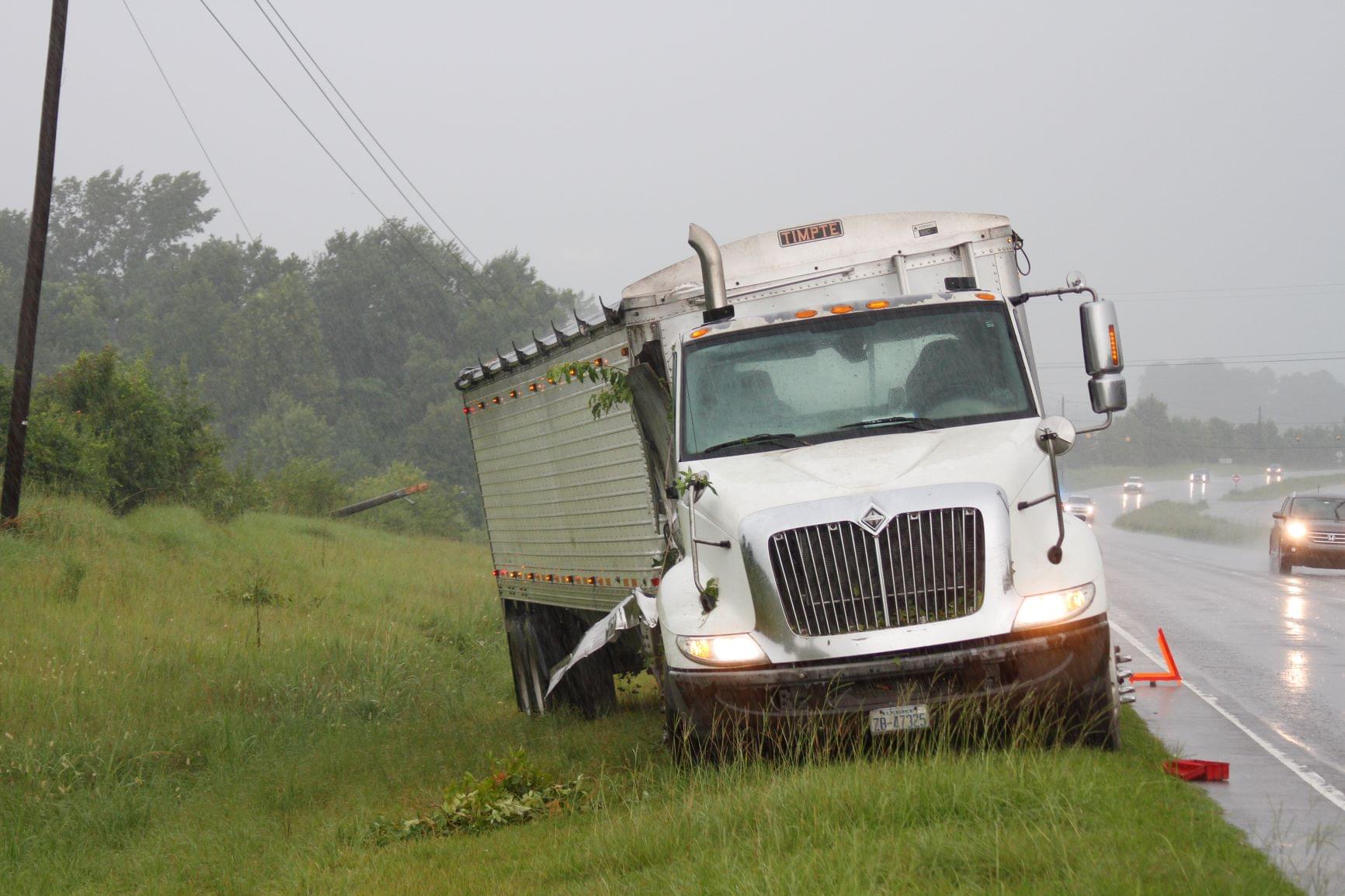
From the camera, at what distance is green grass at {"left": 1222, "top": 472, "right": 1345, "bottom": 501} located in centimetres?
9562

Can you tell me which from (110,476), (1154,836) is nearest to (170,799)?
(1154,836)

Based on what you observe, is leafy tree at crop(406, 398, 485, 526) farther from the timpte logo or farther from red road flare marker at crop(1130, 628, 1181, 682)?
the timpte logo

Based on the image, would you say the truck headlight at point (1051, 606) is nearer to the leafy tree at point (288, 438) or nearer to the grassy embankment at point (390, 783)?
the grassy embankment at point (390, 783)

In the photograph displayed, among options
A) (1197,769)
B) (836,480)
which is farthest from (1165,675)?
(836,480)

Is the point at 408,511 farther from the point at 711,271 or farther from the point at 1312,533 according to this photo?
the point at 711,271

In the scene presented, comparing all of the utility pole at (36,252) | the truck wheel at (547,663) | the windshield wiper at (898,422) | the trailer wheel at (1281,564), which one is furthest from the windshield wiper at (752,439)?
the trailer wheel at (1281,564)

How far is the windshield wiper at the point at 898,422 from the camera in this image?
801 cm

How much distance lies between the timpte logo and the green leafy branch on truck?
1.38 m

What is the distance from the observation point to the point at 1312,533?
28.0m

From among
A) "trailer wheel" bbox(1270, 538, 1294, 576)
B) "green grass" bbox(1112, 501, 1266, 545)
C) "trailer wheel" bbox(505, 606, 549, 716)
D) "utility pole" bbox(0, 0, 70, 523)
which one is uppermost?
"utility pole" bbox(0, 0, 70, 523)

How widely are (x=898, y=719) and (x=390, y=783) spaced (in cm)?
438

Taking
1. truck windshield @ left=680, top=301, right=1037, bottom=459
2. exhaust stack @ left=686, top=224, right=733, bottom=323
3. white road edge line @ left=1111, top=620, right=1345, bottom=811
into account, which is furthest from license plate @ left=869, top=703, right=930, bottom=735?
exhaust stack @ left=686, top=224, right=733, bottom=323

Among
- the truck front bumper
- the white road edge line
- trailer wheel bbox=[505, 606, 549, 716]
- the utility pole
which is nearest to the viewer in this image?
the truck front bumper

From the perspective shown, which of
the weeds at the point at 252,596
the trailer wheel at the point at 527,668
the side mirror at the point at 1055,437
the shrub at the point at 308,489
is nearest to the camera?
the side mirror at the point at 1055,437
